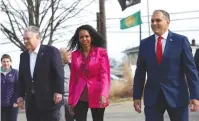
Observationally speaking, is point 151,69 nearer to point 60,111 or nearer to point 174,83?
point 174,83

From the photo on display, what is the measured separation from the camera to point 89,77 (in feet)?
20.3

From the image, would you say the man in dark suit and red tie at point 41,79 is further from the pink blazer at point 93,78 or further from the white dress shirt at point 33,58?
the pink blazer at point 93,78

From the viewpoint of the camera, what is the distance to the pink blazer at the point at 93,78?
6105mm

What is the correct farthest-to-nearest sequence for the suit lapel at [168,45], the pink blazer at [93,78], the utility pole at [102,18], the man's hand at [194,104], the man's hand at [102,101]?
the utility pole at [102,18], the pink blazer at [93,78], the man's hand at [102,101], the suit lapel at [168,45], the man's hand at [194,104]

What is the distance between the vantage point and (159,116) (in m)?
5.40

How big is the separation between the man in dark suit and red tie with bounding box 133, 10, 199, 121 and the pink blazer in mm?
800

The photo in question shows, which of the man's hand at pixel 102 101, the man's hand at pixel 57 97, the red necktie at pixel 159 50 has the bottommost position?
the man's hand at pixel 102 101

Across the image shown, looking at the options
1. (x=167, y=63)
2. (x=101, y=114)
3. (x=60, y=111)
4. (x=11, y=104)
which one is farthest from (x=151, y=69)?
(x=11, y=104)

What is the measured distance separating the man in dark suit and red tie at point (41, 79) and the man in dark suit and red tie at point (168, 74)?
122 centimetres

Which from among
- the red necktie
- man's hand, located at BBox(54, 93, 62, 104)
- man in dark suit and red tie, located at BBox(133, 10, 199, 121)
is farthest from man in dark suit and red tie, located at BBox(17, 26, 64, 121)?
the red necktie

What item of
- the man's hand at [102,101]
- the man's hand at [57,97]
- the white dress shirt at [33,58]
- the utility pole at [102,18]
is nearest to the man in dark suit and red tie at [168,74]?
the man's hand at [102,101]

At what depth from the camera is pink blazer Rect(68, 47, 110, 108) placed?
611 centimetres

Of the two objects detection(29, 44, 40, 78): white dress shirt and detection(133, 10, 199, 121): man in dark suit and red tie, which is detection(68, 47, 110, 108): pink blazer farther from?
detection(133, 10, 199, 121): man in dark suit and red tie

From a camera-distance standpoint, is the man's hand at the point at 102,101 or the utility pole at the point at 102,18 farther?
the utility pole at the point at 102,18
